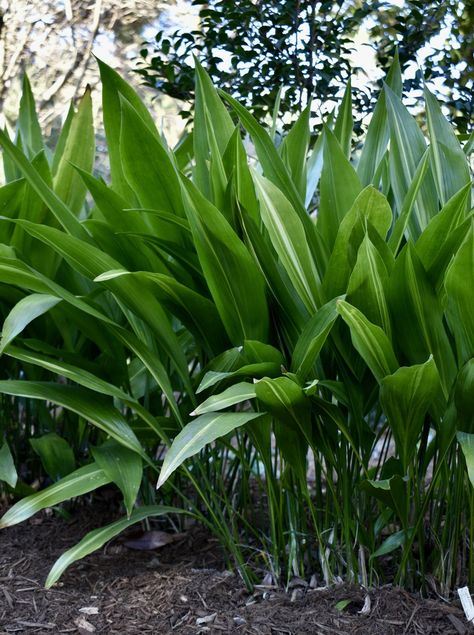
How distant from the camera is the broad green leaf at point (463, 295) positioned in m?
1.00

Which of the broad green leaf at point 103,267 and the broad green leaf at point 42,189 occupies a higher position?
the broad green leaf at point 42,189

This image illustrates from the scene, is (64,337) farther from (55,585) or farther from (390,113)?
(390,113)

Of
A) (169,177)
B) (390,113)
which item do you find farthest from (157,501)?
(390,113)

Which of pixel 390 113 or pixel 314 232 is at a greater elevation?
pixel 390 113

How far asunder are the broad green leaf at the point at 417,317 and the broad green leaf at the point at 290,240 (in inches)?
4.9

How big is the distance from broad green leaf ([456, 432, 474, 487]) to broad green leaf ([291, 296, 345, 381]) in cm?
23

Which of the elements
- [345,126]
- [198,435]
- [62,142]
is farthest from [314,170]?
[198,435]

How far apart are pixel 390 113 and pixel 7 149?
65cm

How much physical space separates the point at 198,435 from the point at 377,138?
2.44 ft

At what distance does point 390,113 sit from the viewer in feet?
4.40

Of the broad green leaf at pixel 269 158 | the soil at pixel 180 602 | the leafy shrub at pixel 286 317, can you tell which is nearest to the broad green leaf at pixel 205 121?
the leafy shrub at pixel 286 317

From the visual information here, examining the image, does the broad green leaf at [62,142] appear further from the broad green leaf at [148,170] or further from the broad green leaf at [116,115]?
the broad green leaf at [148,170]

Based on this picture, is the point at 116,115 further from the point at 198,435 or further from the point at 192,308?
the point at 198,435

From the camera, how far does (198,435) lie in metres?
1.04
